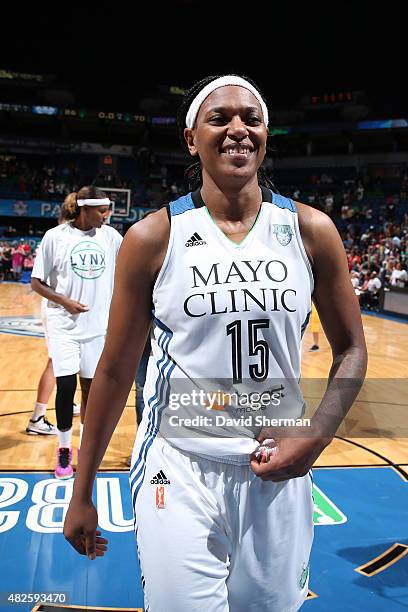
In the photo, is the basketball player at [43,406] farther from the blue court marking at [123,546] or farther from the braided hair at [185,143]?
the braided hair at [185,143]

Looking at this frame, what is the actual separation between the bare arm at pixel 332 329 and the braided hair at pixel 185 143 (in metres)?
0.31

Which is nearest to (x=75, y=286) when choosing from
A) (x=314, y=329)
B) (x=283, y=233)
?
(x=283, y=233)

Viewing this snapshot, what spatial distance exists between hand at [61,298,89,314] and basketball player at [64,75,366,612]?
245cm

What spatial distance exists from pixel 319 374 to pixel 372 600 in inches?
200

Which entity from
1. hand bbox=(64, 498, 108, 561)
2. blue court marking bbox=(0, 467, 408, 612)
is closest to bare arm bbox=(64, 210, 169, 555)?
hand bbox=(64, 498, 108, 561)

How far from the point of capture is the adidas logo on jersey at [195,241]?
1478mm

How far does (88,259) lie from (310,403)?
198cm

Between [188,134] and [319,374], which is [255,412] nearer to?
[188,134]

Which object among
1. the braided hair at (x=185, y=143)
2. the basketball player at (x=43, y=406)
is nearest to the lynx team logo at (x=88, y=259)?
the basketball player at (x=43, y=406)

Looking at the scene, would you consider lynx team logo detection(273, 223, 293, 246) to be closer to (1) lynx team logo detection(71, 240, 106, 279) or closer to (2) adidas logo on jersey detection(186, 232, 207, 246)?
(2) adidas logo on jersey detection(186, 232, 207, 246)

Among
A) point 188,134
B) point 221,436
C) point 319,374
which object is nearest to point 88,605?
point 221,436

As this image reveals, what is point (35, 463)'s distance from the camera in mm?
4359

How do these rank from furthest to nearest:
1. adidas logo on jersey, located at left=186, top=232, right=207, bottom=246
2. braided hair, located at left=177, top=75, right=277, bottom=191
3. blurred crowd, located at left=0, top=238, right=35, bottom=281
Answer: blurred crowd, located at left=0, top=238, right=35, bottom=281
braided hair, located at left=177, top=75, right=277, bottom=191
adidas logo on jersey, located at left=186, top=232, right=207, bottom=246

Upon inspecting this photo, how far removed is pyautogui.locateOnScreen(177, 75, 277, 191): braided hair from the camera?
1659mm
